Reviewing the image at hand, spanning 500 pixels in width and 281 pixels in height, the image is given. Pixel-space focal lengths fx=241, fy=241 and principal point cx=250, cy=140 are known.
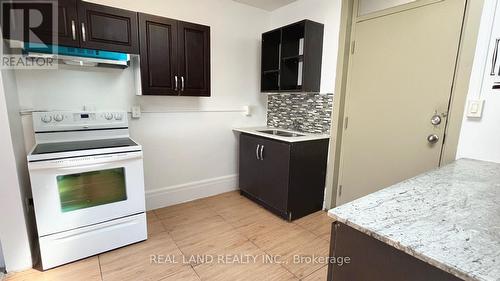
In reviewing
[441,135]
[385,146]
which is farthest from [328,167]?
[441,135]

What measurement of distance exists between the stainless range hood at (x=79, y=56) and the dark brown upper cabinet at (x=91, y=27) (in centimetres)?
6

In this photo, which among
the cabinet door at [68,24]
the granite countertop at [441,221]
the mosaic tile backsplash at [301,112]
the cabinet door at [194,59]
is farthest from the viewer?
the mosaic tile backsplash at [301,112]

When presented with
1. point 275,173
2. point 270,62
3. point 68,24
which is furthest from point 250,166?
point 68,24

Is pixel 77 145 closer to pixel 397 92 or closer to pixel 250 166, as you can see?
pixel 250 166

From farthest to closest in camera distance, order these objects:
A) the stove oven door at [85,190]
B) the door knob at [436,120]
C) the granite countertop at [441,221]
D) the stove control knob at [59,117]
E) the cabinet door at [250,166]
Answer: the cabinet door at [250,166]
the stove control knob at [59,117]
the door knob at [436,120]
the stove oven door at [85,190]
the granite countertop at [441,221]

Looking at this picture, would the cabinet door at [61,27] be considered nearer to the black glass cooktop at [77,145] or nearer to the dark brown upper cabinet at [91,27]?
the dark brown upper cabinet at [91,27]

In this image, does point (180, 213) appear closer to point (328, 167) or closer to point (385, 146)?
point (328, 167)

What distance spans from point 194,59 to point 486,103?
2.31m

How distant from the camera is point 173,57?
2.27 m

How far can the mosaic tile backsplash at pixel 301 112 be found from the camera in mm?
2623

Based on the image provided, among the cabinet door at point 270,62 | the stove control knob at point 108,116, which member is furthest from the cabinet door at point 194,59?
the cabinet door at point 270,62

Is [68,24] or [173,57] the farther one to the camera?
[173,57]

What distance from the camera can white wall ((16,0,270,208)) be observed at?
2.08 m

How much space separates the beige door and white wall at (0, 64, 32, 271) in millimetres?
2708
